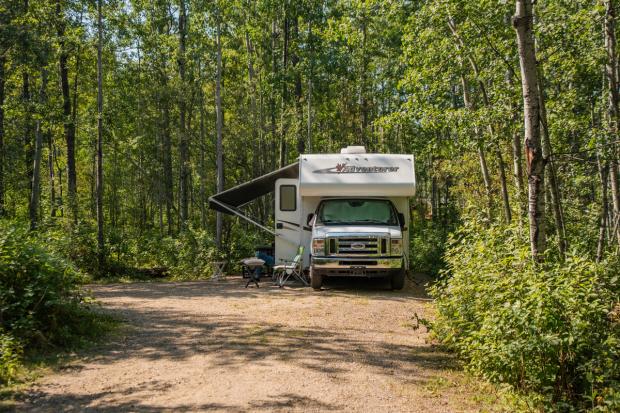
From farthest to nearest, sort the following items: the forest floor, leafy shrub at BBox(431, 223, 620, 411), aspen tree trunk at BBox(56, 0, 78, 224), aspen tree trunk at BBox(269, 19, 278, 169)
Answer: aspen tree trunk at BBox(269, 19, 278, 169) < aspen tree trunk at BBox(56, 0, 78, 224) < the forest floor < leafy shrub at BBox(431, 223, 620, 411)

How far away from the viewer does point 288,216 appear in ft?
44.5

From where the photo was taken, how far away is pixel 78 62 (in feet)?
70.3

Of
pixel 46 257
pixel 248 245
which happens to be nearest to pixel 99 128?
pixel 248 245

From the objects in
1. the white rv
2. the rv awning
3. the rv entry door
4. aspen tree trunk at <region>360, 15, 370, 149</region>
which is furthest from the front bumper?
aspen tree trunk at <region>360, 15, 370, 149</region>

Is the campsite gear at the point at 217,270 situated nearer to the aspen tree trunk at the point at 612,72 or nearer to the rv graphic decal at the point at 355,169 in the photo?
the rv graphic decal at the point at 355,169

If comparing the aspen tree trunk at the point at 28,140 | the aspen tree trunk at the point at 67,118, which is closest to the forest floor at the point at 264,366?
the aspen tree trunk at the point at 67,118

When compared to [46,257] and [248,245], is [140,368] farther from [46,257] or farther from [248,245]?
[248,245]

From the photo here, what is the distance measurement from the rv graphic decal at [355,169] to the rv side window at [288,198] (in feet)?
4.10

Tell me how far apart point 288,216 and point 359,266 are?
2903 mm

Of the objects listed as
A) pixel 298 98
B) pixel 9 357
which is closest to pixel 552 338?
pixel 9 357

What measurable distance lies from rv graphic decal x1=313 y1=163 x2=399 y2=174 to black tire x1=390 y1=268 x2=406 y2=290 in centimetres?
235

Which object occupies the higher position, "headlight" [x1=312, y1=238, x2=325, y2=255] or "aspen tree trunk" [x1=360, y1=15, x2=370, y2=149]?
"aspen tree trunk" [x1=360, y1=15, x2=370, y2=149]

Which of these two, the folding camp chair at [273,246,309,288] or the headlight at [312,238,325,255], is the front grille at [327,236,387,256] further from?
the folding camp chair at [273,246,309,288]

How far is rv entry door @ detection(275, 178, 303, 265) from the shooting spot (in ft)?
44.4
